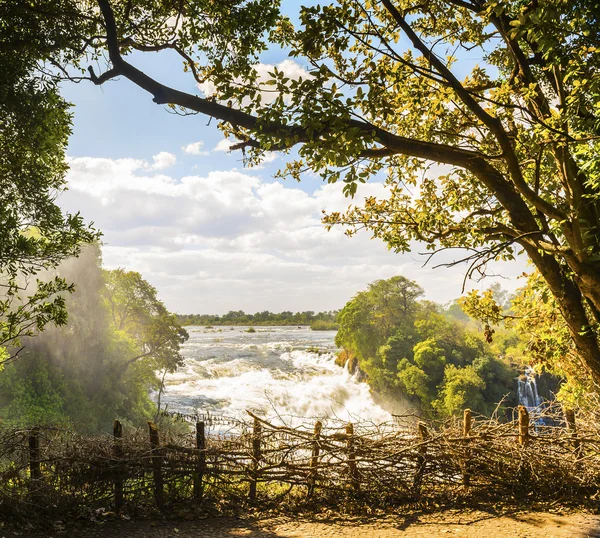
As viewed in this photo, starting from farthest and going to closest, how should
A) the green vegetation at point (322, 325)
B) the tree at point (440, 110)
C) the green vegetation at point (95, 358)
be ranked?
the green vegetation at point (322, 325) < the green vegetation at point (95, 358) < the tree at point (440, 110)

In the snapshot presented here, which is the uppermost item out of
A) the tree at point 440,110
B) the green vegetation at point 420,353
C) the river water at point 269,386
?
the tree at point 440,110

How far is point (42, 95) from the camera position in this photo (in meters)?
6.32

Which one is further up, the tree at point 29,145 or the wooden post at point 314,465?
the tree at point 29,145

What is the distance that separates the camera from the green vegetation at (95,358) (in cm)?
2234

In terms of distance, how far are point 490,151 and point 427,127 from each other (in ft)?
3.92

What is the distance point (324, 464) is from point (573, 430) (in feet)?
13.4

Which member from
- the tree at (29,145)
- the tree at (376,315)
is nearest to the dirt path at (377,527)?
the tree at (29,145)

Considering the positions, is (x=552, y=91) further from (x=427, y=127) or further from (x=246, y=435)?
(x=246, y=435)

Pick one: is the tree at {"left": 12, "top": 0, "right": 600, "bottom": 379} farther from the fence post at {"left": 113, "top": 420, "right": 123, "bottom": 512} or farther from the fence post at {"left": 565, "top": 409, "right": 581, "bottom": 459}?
the fence post at {"left": 113, "top": 420, "right": 123, "bottom": 512}

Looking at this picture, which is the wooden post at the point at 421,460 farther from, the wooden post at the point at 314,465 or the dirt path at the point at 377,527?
the wooden post at the point at 314,465

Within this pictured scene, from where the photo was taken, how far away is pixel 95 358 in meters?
26.0

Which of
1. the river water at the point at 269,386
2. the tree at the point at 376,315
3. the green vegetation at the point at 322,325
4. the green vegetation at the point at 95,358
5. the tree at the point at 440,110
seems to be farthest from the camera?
the green vegetation at the point at 322,325

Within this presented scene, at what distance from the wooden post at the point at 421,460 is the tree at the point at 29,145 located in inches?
231

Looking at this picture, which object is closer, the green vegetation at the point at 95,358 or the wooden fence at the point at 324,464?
the wooden fence at the point at 324,464
